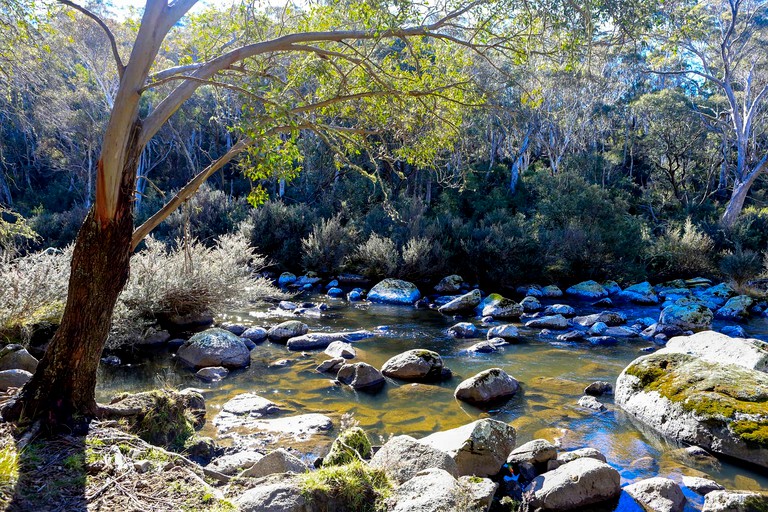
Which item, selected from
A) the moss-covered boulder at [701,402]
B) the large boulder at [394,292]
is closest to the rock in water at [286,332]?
the large boulder at [394,292]

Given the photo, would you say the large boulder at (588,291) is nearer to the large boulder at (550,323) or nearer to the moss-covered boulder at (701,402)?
the large boulder at (550,323)

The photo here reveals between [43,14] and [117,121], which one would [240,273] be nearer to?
[43,14]

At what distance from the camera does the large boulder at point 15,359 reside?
6.49 metres

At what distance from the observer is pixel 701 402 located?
6.07m

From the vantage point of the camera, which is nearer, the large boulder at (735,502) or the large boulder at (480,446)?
the large boulder at (735,502)

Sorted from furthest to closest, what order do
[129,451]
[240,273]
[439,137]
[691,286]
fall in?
1. [691,286]
2. [240,273]
3. [439,137]
4. [129,451]

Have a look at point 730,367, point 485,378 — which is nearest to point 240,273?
point 485,378

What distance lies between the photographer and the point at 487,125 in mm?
30266

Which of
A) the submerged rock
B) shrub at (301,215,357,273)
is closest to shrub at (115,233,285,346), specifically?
the submerged rock

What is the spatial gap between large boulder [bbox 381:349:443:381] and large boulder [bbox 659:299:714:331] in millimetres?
6099

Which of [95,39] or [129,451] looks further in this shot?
[95,39]

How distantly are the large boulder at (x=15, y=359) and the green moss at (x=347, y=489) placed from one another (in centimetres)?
470

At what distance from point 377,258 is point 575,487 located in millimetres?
12786

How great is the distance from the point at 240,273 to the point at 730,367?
8.06 metres
